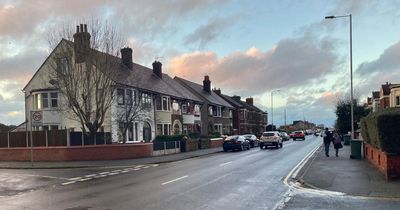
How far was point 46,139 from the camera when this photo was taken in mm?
33844

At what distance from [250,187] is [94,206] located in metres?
5.23

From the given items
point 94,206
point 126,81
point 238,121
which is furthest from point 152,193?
point 238,121

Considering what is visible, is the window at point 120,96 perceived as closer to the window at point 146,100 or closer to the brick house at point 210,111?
the window at point 146,100

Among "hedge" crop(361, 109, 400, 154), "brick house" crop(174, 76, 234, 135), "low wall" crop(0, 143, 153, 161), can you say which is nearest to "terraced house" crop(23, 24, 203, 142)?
"low wall" crop(0, 143, 153, 161)

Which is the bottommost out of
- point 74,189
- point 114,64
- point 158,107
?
point 74,189

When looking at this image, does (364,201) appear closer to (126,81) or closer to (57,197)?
(57,197)

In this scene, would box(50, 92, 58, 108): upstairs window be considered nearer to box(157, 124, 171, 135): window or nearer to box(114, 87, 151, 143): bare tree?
box(114, 87, 151, 143): bare tree

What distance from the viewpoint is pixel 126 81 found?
42031mm

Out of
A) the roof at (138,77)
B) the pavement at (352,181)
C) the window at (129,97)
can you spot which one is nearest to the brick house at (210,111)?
the roof at (138,77)

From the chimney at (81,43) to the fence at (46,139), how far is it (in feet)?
18.8

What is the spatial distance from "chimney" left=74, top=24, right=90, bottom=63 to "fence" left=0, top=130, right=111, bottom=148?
572cm

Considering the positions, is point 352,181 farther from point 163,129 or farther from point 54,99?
point 163,129

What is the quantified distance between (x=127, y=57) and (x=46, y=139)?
1695cm

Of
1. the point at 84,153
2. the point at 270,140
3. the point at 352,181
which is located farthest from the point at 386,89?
the point at 352,181
